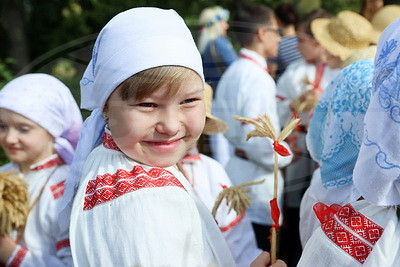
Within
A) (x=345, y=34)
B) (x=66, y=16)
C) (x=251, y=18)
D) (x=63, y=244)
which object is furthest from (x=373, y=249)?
(x=66, y=16)

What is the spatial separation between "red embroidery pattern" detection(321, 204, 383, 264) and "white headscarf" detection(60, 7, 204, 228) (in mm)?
628

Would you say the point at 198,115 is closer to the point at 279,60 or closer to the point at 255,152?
the point at 255,152

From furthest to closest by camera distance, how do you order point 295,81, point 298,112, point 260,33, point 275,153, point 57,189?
point 295,81
point 260,33
point 298,112
point 57,189
point 275,153

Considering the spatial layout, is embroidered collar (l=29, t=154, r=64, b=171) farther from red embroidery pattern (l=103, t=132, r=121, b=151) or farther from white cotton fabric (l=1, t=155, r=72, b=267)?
red embroidery pattern (l=103, t=132, r=121, b=151)

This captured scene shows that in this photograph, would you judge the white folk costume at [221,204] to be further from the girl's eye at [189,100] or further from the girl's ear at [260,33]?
the girl's ear at [260,33]

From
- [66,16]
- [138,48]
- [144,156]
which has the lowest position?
[66,16]

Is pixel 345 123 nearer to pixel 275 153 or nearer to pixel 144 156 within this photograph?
pixel 275 153

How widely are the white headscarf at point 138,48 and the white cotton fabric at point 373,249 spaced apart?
2.12 ft

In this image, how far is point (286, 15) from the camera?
6039mm

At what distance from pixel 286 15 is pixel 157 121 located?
4526 mm

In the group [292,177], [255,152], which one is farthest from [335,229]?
[292,177]

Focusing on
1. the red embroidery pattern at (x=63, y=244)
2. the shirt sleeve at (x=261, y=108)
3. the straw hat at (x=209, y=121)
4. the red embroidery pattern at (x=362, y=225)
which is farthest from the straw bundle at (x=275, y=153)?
the shirt sleeve at (x=261, y=108)

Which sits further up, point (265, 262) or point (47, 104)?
point (47, 104)

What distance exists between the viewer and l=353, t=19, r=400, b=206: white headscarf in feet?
5.23
